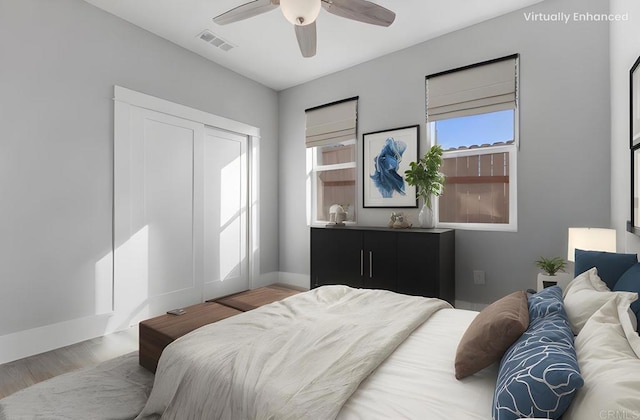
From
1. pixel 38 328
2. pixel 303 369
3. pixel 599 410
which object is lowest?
pixel 38 328

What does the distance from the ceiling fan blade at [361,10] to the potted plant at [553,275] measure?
226cm

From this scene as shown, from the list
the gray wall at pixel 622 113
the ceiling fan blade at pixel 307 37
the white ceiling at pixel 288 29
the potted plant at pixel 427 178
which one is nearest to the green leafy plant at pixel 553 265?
the gray wall at pixel 622 113

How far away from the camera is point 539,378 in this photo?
0.82 meters

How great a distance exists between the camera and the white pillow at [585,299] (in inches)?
47.8

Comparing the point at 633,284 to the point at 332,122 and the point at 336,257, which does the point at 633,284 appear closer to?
the point at 336,257

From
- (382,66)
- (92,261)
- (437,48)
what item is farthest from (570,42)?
(92,261)

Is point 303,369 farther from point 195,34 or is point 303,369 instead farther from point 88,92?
point 195,34

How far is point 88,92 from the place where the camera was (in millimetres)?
2812

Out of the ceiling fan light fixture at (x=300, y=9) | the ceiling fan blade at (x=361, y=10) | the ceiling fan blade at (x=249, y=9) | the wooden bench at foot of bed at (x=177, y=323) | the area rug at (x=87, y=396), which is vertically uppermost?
the ceiling fan blade at (x=249, y=9)

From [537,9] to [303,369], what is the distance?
140 inches

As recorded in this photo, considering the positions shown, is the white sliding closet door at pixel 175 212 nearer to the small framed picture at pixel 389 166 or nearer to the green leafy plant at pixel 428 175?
the small framed picture at pixel 389 166

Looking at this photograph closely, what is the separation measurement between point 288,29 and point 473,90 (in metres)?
1.95

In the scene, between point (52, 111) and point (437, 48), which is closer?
point (52, 111)

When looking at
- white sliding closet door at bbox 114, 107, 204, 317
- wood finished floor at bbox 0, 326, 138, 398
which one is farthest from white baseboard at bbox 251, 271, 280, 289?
wood finished floor at bbox 0, 326, 138, 398
